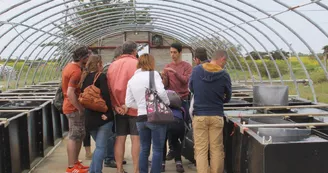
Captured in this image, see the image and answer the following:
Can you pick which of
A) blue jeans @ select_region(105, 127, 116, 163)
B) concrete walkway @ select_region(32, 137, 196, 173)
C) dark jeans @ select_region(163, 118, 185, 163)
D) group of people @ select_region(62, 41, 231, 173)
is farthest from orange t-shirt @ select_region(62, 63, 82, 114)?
dark jeans @ select_region(163, 118, 185, 163)

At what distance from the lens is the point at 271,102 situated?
20.4ft

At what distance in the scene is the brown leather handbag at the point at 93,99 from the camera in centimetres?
505

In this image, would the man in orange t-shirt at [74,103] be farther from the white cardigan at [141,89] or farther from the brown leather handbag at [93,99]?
the white cardigan at [141,89]

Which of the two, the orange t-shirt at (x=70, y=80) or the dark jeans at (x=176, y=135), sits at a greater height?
the orange t-shirt at (x=70, y=80)

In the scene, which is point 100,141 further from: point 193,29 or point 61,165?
point 193,29

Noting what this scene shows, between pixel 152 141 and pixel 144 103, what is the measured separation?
1.58 feet

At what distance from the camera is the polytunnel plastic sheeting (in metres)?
9.70

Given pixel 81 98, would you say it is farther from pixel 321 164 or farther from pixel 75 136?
pixel 321 164

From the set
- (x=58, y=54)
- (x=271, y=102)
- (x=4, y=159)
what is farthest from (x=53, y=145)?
(x=58, y=54)

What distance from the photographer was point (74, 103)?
5.45 meters

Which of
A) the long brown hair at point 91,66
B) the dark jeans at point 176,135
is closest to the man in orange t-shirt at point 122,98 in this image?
the long brown hair at point 91,66

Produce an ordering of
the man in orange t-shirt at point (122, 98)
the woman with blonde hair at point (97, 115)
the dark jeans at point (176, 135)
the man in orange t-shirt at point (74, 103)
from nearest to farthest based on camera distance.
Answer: the woman with blonde hair at point (97, 115), the man in orange t-shirt at point (122, 98), the man in orange t-shirt at point (74, 103), the dark jeans at point (176, 135)

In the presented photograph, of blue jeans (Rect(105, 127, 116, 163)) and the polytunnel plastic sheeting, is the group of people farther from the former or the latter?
the polytunnel plastic sheeting

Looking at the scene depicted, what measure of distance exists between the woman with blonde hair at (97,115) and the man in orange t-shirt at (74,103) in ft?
0.77
